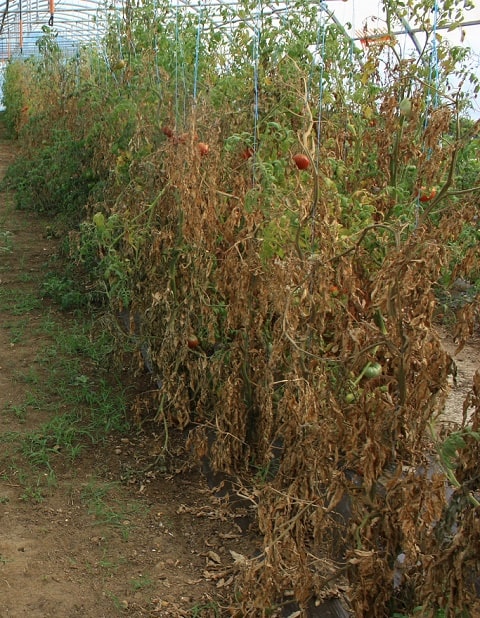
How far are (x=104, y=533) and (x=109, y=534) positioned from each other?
2 centimetres

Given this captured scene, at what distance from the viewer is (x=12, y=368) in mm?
4426

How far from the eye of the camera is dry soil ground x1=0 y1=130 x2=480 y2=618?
2605 millimetres

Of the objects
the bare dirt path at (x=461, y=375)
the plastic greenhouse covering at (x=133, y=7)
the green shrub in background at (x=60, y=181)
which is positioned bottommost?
the bare dirt path at (x=461, y=375)

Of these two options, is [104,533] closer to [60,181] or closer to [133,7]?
[133,7]

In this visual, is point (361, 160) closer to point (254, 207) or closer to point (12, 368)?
point (254, 207)

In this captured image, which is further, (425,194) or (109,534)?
(425,194)

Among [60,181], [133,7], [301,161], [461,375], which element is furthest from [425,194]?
[60,181]

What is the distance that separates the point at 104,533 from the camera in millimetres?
2975

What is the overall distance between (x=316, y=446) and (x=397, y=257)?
750 millimetres

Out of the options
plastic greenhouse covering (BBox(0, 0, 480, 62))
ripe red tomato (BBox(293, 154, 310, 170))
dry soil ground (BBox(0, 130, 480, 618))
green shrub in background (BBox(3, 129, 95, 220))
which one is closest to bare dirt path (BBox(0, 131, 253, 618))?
dry soil ground (BBox(0, 130, 480, 618))

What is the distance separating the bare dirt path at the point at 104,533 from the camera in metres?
2.60

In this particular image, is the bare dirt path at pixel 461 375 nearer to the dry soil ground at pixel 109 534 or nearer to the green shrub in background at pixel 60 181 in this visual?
the dry soil ground at pixel 109 534

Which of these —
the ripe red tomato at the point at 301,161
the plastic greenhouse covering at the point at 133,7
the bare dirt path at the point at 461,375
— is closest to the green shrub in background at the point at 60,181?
the plastic greenhouse covering at the point at 133,7

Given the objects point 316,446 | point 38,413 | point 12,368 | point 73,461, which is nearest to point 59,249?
point 12,368
